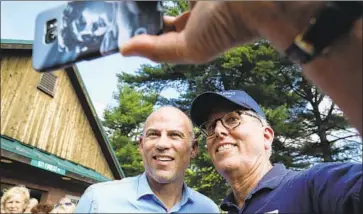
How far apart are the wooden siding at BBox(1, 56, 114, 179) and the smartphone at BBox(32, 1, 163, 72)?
706 centimetres

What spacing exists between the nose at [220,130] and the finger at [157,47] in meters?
1.34

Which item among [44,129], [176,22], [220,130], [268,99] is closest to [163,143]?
[220,130]

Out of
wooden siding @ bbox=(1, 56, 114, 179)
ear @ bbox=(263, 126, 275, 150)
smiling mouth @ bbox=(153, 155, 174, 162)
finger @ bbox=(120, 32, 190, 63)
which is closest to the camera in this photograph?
finger @ bbox=(120, 32, 190, 63)

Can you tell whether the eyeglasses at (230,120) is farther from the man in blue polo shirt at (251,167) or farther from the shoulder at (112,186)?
the shoulder at (112,186)

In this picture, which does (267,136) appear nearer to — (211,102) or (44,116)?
(211,102)

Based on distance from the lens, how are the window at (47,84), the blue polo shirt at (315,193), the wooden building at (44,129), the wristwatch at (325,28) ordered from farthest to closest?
the window at (47,84) → the wooden building at (44,129) → the blue polo shirt at (315,193) → the wristwatch at (325,28)

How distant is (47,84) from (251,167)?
7.58m

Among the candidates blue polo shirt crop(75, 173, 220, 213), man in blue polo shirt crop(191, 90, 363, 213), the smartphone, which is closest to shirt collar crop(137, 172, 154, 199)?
blue polo shirt crop(75, 173, 220, 213)

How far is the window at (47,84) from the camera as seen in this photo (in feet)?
27.3

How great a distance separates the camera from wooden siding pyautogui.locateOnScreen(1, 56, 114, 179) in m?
7.48

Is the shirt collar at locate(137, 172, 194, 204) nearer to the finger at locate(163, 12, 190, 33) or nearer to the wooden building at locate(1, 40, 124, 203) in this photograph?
the finger at locate(163, 12, 190, 33)

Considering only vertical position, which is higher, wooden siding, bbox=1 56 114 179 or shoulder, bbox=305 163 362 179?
wooden siding, bbox=1 56 114 179

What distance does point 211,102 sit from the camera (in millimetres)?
2057

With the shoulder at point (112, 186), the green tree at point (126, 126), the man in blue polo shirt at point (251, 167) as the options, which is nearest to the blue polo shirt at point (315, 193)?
the man in blue polo shirt at point (251, 167)
